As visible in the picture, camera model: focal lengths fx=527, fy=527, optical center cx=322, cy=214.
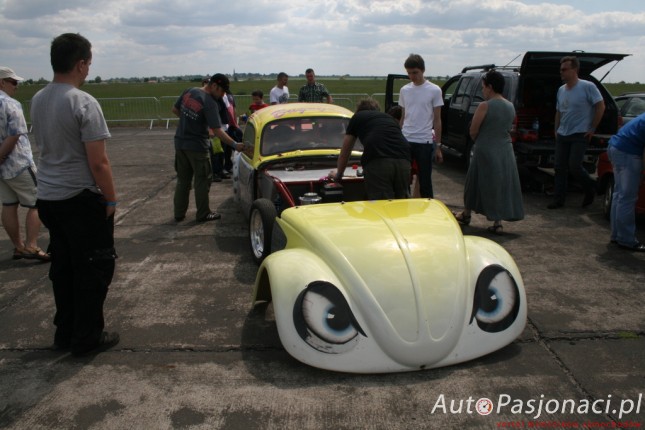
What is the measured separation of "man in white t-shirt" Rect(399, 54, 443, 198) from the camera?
647 cm

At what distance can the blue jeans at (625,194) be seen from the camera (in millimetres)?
5605

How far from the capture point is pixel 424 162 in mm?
6688

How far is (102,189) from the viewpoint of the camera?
349 cm

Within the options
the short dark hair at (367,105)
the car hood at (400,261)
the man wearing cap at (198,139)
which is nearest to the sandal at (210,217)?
the man wearing cap at (198,139)

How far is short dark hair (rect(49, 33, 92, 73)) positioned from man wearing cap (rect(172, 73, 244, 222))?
10.5 feet

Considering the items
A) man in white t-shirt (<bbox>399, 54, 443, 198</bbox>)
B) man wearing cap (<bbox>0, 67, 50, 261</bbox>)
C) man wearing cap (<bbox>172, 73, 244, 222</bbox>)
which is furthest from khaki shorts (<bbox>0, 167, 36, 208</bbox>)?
man in white t-shirt (<bbox>399, 54, 443, 198</bbox>)

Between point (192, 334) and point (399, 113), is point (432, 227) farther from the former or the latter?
point (399, 113)

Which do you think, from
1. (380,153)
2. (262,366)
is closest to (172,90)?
(380,153)

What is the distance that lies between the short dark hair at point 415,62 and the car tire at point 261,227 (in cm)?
253

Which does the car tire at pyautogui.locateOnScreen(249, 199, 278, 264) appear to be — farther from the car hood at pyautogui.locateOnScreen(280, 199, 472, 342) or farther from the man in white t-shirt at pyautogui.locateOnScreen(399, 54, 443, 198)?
the man in white t-shirt at pyautogui.locateOnScreen(399, 54, 443, 198)

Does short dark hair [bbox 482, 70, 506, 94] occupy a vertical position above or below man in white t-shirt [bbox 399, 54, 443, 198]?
above

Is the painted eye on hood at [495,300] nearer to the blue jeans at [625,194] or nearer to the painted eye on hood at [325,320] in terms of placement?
the painted eye on hood at [325,320]

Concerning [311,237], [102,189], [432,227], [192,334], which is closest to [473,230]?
[432,227]

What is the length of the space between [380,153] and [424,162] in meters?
2.03
